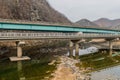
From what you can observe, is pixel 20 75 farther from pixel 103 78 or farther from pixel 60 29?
pixel 60 29

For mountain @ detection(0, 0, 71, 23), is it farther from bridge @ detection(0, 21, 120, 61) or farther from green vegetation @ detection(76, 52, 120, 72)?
green vegetation @ detection(76, 52, 120, 72)

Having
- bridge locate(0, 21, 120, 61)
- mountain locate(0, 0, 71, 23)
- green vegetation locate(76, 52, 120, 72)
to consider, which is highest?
mountain locate(0, 0, 71, 23)

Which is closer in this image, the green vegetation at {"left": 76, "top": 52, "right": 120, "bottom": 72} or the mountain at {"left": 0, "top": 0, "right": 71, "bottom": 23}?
the green vegetation at {"left": 76, "top": 52, "right": 120, "bottom": 72}

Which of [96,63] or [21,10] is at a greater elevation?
[21,10]

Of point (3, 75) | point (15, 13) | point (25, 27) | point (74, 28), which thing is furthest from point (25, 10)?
point (3, 75)

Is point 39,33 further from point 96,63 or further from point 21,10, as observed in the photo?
point 21,10

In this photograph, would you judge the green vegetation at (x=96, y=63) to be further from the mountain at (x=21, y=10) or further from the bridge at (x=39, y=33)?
the mountain at (x=21, y=10)

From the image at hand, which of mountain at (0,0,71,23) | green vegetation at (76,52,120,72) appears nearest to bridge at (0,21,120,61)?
green vegetation at (76,52,120,72)

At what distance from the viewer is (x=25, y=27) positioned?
237 ft

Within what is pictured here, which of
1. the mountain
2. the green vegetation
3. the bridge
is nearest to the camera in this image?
the green vegetation

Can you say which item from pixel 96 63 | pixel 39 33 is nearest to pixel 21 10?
pixel 39 33

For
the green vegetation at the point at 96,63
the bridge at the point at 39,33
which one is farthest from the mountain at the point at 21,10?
the green vegetation at the point at 96,63

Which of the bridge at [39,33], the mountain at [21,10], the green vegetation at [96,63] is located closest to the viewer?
the green vegetation at [96,63]

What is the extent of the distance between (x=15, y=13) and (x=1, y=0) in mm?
9702
